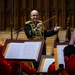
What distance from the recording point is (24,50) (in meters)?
3.23

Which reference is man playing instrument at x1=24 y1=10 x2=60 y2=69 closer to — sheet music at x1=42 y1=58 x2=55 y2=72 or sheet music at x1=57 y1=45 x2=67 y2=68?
sheet music at x1=42 y1=58 x2=55 y2=72

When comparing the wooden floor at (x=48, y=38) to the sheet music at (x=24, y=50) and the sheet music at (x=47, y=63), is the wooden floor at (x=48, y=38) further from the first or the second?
the sheet music at (x=24, y=50)

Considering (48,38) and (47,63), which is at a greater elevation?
(47,63)

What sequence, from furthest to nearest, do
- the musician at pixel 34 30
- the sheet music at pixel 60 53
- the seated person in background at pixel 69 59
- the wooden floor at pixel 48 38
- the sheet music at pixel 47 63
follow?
the wooden floor at pixel 48 38 < the musician at pixel 34 30 < the sheet music at pixel 47 63 < the sheet music at pixel 60 53 < the seated person in background at pixel 69 59

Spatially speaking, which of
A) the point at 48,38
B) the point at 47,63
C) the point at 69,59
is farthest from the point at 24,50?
the point at 48,38

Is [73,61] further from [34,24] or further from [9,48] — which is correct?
[34,24]

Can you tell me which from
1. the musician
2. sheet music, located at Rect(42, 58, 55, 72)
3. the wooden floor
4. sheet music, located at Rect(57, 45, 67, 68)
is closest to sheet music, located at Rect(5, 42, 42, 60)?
sheet music, located at Rect(57, 45, 67, 68)

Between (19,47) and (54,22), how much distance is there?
13.7 feet

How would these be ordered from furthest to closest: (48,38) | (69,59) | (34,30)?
(48,38) → (34,30) → (69,59)

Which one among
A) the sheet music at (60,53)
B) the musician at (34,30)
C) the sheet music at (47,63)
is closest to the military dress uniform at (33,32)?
the musician at (34,30)

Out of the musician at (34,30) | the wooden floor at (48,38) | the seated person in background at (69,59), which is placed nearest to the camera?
the seated person in background at (69,59)

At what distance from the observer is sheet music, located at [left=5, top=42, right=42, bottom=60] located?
3.16 meters

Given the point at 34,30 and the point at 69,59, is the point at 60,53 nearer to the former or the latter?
the point at 69,59

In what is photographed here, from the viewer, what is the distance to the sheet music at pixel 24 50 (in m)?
3.16
